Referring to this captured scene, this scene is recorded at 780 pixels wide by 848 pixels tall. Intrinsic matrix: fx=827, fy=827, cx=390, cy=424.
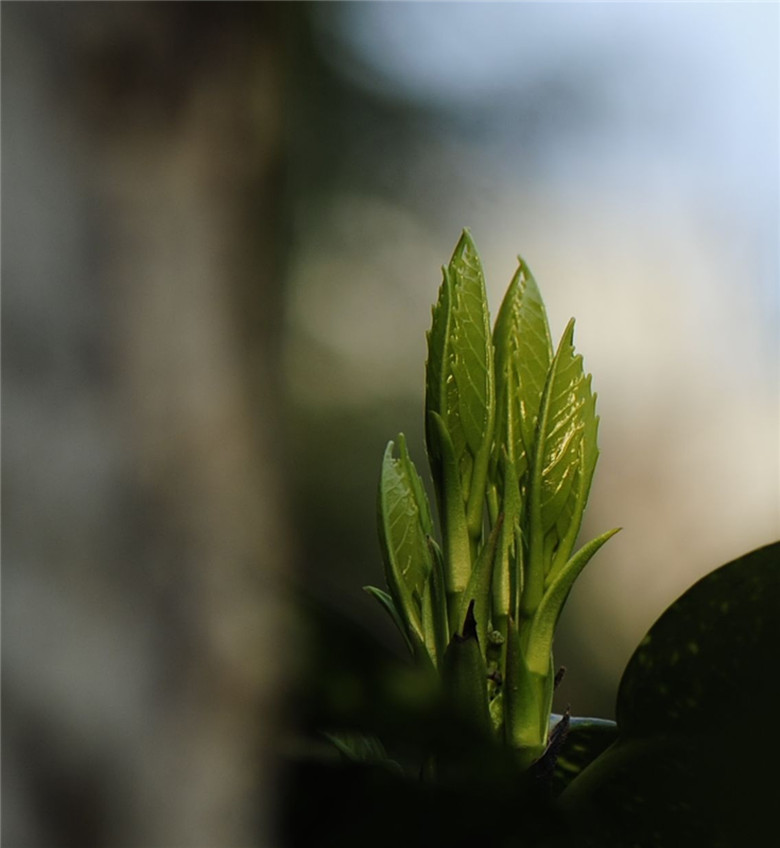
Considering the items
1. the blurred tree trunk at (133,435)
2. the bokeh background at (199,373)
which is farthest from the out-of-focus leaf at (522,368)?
the blurred tree trunk at (133,435)

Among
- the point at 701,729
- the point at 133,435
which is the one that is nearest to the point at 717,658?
the point at 701,729

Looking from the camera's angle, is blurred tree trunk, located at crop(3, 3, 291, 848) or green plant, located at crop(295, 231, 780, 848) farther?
blurred tree trunk, located at crop(3, 3, 291, 848)

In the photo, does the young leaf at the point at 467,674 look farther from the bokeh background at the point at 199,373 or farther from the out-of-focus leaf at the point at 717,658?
the bokeh background at the point at 199,373

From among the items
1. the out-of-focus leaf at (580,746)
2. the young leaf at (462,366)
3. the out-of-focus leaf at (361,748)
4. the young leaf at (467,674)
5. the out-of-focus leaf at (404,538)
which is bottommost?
the out-of-focus leaf at (580,746)

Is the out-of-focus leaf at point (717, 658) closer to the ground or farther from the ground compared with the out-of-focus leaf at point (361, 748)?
farther from the ground

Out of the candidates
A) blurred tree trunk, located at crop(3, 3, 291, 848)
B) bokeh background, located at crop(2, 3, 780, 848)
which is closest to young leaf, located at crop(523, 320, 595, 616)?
bokeh background, located at crop(2, 3, 780, 848)

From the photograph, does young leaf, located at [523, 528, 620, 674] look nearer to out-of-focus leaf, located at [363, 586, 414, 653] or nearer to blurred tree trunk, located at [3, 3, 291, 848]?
out-of-focus leaf, located at [363, 586, 414, 653]

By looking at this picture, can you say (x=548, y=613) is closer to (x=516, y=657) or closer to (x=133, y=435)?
(x=516, y=657)
